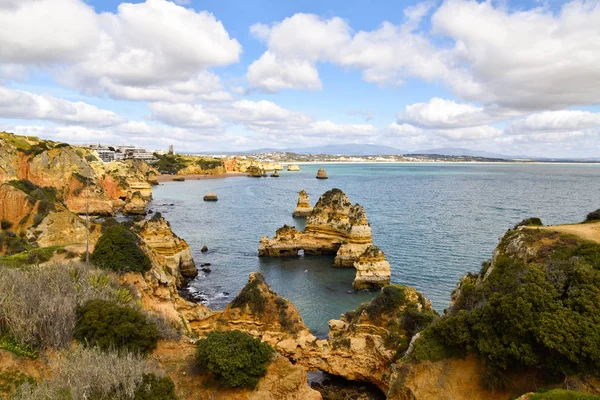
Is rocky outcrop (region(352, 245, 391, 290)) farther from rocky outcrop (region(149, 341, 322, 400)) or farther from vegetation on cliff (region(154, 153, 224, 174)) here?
vegetation on cliff (region(154, 153, 224, 174))

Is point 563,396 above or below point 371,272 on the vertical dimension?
above

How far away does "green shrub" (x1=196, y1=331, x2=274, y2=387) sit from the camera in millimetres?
14414

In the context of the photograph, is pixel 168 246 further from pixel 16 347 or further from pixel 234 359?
Answer: pixel 234 359

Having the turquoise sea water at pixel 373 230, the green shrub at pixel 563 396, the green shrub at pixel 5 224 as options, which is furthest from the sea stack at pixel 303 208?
the green shrub at pixel 563 396

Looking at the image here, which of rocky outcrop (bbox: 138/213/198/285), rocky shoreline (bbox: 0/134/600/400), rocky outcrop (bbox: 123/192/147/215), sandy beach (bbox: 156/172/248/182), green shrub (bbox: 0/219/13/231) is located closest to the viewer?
rocky shoreline (bbox: 0/134/600/400)

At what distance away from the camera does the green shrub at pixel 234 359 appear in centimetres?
1441

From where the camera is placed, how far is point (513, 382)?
1402 centimetres

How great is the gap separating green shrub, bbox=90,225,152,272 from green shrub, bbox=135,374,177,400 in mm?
11302

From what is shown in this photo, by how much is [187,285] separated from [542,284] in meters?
33.2

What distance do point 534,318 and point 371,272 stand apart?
2503 cm

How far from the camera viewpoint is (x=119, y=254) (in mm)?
22547

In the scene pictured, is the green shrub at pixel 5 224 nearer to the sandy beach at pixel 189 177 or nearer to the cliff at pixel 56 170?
the cliff at pixel 56 170

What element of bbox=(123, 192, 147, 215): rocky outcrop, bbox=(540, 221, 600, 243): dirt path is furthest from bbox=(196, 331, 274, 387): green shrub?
bbox=(123, 192, 147, 215): rocky outcrop

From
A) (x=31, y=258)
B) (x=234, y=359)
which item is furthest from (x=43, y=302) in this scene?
(x=31, y=258)
